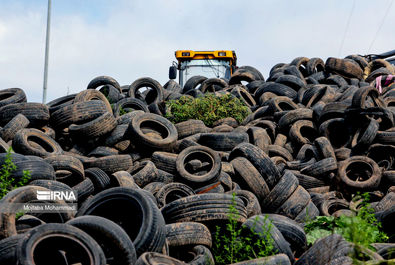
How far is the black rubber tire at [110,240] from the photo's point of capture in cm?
435

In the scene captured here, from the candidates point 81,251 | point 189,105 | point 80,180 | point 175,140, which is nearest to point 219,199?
point 81,251

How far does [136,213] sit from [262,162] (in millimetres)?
3226

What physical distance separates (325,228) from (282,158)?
11.2 feet

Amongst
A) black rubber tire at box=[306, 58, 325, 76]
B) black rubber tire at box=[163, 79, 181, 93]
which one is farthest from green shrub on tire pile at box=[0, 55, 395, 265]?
black rubber tire at box=[306, 58, 325, 76]

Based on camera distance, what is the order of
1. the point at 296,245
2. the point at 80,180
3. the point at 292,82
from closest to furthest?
the point at 296,245
the point at 80,180
the point at 292,82

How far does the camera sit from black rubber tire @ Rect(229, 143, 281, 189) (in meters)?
7.62

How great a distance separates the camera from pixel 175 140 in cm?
926

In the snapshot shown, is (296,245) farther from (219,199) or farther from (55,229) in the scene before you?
(55,229)

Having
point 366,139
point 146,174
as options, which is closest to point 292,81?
point 366,139

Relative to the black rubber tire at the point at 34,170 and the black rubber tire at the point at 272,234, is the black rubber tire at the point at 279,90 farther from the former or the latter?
the black rubber tire at the point at 272,234

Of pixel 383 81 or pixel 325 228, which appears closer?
pixel 325 228

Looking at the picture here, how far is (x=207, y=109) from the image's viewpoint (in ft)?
40.3

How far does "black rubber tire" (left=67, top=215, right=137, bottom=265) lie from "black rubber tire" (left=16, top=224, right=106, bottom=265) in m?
0.24

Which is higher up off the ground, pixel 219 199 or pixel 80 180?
pixel 219 199
